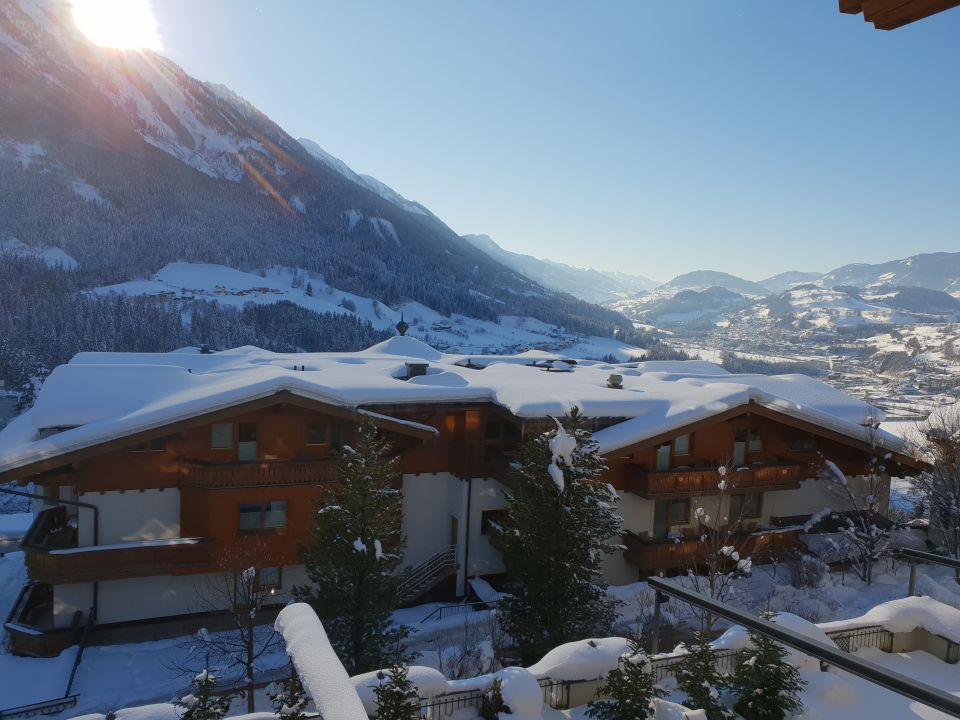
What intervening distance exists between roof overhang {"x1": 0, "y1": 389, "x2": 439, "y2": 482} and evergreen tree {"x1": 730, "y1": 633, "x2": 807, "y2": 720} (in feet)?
40.2

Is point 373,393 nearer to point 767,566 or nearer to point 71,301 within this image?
point 767,566

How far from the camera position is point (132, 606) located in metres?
20.9

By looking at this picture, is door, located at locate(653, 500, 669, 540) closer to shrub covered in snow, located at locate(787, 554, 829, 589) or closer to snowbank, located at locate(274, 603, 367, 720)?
shrub covered in snow, located at locate(787, 554, 829, 589)

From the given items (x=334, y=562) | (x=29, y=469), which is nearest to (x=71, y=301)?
(x=29, y=469)

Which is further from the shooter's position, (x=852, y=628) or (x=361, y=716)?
(x=852, y=628)

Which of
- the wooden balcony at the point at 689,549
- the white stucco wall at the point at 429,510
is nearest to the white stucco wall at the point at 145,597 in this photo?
the white stucco wall at the point at 429,510

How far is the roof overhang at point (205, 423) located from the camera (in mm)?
18688

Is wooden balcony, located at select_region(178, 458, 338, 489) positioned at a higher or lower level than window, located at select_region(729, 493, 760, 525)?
higher

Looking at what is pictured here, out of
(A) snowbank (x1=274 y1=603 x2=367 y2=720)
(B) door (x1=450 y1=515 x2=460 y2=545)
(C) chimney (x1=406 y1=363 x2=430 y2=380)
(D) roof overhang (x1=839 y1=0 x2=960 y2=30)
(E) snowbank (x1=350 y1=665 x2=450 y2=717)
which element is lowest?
(B) door (x1=450 y1=515 x2=460 y2=545)

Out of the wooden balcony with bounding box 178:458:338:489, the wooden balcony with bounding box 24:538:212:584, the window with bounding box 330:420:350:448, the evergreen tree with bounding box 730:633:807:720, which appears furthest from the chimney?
the evergreen tree with bounding box 730:633:807:720

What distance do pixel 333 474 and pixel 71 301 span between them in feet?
510

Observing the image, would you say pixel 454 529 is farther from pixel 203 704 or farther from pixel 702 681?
pixel 203 704

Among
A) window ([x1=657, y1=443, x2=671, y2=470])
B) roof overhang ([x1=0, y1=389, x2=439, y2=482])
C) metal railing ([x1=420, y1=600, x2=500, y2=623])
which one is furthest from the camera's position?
window ([x1=657, y1=443, x2=671, y2=470])

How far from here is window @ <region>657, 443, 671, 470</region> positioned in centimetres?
2470
